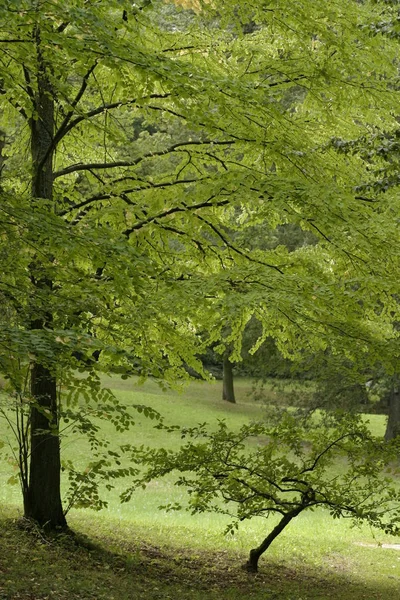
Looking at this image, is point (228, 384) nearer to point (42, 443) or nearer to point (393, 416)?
point (393, 416)

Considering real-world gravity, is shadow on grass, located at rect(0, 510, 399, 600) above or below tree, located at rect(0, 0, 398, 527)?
below

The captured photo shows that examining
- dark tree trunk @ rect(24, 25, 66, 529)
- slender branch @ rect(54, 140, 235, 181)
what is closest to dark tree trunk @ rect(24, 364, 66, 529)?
dark tree trunk @ rect(24, 25, 66, 529)

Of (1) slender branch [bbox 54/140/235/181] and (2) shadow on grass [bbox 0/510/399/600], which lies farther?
(1) slender branch [bbox 54/140/235/181]

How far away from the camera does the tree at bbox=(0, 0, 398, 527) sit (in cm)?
603

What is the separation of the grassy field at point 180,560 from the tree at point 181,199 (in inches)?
38.9

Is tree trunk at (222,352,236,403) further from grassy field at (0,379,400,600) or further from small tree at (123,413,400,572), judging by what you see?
small tree at (123,413,400,572)

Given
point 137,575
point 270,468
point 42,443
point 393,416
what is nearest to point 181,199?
point 270,468

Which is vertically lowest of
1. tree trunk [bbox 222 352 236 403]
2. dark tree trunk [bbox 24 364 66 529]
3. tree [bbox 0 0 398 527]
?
dark tree trunk [bbox 24 364 66 529]

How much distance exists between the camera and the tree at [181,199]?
603 centimetres

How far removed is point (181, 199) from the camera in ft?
26.9

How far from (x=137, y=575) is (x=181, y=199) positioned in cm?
422

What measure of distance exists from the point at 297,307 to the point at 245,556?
5.15m

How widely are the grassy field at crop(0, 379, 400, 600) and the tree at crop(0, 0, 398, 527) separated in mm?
987

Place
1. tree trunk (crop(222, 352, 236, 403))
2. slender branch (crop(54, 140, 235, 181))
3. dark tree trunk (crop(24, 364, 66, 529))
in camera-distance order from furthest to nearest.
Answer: tree trunk (crop(222, 352, 236, 403))
slender branch (crop(54, 140, 235, 181))
dark tree trunk (crop(24, 364, 66, 529))
